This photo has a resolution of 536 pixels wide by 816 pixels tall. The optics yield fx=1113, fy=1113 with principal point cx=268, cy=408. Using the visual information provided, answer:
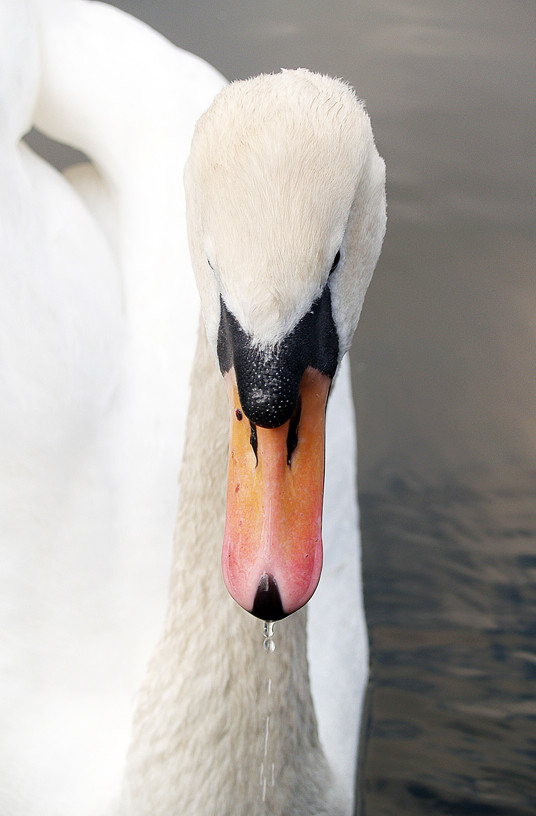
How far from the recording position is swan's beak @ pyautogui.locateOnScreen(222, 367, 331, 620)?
5.04 ft

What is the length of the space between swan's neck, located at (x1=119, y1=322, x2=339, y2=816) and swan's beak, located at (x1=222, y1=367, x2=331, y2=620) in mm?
551

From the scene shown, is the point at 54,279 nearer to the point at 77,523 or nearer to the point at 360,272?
the point at 77,523

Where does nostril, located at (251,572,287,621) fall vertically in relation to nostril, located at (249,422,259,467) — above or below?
below

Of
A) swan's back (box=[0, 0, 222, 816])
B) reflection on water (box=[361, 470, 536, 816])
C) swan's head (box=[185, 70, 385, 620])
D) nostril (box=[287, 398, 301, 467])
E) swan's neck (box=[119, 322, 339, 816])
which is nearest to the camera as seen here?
swan's head (box=[185, 70, 385, 620])

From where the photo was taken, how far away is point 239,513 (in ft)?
5.20

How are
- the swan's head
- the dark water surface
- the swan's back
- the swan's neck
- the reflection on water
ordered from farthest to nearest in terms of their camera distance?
the dark water surface → the reflection on water → the swan's back → the swan's neck → the swan's head

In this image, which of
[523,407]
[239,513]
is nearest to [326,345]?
[239,513]

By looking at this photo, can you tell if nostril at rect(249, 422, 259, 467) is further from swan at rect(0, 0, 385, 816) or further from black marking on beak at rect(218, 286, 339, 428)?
swan at rect(0, 0, 385, 816)

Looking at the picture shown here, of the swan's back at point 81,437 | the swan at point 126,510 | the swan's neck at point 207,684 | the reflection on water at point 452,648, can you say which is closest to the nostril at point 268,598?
the swan at point 126,510

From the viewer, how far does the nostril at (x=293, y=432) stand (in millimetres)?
1566

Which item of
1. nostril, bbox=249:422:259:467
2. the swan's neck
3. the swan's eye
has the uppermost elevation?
the swan's eye

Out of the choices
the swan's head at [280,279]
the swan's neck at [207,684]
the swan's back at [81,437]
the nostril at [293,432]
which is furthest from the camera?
the swan's back at [81,437]

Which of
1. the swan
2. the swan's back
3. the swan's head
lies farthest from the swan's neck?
the swan's head

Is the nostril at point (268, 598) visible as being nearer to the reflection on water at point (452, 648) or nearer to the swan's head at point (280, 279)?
the swan's head at point (280, 279)
